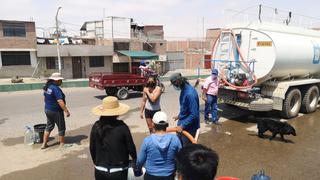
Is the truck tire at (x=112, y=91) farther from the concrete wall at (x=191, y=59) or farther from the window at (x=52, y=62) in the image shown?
the concrete wall at (x=191, y=59)

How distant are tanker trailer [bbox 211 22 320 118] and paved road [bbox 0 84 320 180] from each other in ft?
2.40

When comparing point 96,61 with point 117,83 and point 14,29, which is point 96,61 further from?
point 117,83

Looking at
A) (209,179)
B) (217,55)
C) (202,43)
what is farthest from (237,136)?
(202,43)

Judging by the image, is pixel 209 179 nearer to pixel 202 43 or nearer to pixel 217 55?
pixel 217 55

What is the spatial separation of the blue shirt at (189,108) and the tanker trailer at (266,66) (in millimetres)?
4749

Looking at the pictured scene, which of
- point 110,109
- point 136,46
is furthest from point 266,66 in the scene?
point 136,46

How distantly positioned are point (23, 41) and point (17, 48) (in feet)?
2.88

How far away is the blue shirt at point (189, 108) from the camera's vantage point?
473 cm

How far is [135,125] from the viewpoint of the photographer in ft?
29.9

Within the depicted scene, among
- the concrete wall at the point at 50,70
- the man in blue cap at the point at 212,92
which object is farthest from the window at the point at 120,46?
the man in blue cap at the point at 212,92

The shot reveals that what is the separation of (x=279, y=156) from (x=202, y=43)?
46.3m

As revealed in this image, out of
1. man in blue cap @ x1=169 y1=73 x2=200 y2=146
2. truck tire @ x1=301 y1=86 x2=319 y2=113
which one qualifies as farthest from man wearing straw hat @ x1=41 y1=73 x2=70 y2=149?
truck tire @ x1=301 y1=86 x2=319 y2=113

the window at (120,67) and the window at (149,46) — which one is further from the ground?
the window at (149,46)

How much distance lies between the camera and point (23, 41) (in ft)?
90.1
